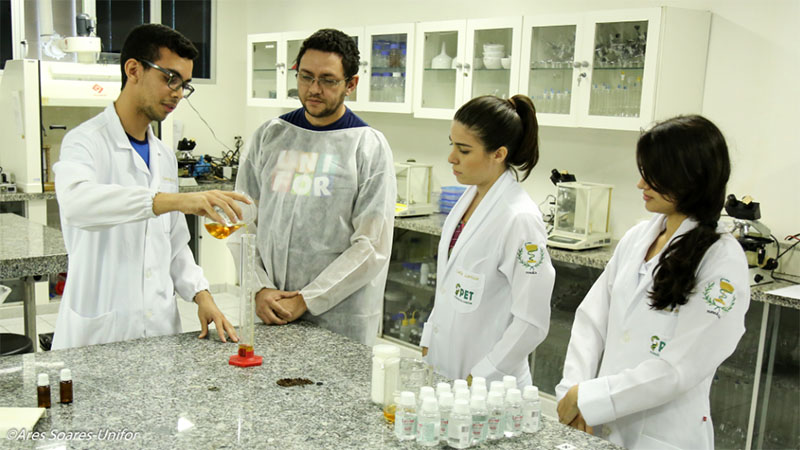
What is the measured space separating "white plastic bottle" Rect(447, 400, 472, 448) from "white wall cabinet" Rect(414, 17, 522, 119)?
9.40ft

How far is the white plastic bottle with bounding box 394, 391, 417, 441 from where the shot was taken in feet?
4.44

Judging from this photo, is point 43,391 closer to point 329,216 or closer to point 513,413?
point 513,413

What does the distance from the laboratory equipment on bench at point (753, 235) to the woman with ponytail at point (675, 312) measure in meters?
1.56

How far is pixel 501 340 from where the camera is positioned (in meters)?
1.94

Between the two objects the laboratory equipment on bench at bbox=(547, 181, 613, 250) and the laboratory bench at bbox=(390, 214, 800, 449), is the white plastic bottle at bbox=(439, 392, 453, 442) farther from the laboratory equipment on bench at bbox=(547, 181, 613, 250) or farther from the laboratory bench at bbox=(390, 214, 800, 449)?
the laboratory equipment on bench at bbox=(547, 181, 613, 250)

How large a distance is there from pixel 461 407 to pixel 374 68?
368 centimetres

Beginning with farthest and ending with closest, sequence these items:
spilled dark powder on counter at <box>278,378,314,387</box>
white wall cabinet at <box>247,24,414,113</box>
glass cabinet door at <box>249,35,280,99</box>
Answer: glass cabinet door at <box>249,35,280,99</box>
white wall cabinet at <box>247,24,414,113</box>
spilled dark powder on counter at <box>278,378,314,387</box>

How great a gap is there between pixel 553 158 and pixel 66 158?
117 inches

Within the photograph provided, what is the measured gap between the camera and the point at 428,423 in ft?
4.38

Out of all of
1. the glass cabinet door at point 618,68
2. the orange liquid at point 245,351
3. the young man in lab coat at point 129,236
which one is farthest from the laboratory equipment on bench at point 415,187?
the orange liquid at point 245,351

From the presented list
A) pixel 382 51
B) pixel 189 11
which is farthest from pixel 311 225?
pixel 189 11

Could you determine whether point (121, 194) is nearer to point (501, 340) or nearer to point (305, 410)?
point (305, 410)

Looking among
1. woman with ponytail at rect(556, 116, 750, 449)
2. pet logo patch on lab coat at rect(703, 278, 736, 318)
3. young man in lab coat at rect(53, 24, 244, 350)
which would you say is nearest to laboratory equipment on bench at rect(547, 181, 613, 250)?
woman with ponytail at rect(556, 116, 750, 449)

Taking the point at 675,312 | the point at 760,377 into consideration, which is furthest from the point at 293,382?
the point at 760,377
